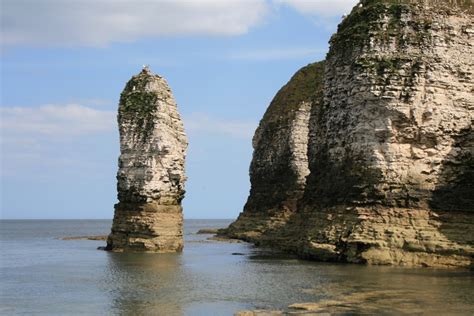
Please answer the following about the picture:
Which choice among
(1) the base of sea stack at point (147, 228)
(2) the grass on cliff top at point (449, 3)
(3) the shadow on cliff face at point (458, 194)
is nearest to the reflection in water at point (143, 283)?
(1) the base of sea stack at point (147, 228)

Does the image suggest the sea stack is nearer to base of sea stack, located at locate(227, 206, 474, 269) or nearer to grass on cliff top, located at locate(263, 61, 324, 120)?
base of sea stack, located at locate(227, 206, 474, 269)

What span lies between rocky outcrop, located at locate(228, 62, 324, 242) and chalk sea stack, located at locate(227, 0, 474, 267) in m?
25.2

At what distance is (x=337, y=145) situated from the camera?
41.9 meters

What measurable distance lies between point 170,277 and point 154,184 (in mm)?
13770

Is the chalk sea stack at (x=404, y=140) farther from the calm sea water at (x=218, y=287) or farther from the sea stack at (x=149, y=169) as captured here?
the sea stack at (x=149, y=169)

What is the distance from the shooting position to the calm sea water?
26.1 m

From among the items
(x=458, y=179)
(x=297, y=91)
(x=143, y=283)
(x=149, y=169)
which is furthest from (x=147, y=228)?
(x=297, y=91)

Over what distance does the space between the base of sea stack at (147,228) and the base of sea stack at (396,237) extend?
1093cm

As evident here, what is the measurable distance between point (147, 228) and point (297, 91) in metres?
31.0

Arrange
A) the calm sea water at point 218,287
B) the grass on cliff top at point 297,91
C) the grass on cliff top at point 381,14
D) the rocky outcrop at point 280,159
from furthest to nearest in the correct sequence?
1. the grass on cliff top at point 297,91
2. the rocky outcrop at point 280,159
3. the grass on cliff top at point 381,14
4. the calm sea water at point 218,287

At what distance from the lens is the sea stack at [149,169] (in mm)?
48719

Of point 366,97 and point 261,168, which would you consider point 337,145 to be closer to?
point 366,97

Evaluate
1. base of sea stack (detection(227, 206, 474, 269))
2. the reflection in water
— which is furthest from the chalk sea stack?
the reflection in water

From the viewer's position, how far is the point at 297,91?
2977 inches
